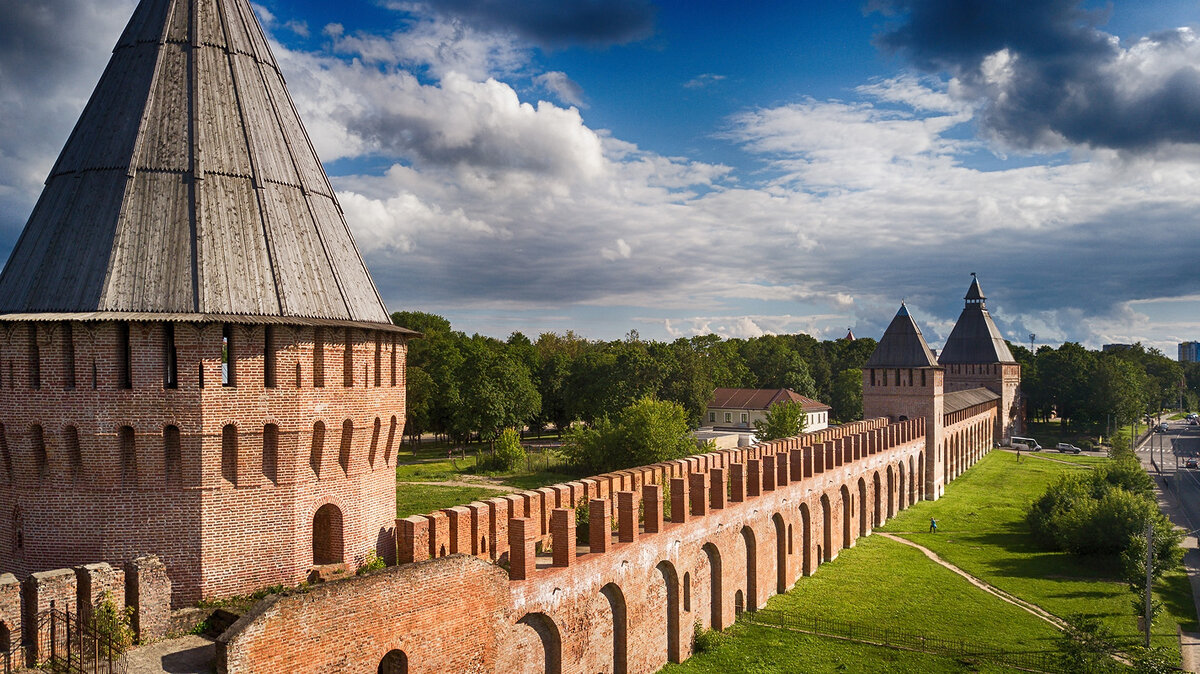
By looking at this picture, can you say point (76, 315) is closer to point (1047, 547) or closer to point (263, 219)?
point (263, 219)

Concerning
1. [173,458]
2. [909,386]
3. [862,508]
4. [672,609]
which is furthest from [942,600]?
[173,458]

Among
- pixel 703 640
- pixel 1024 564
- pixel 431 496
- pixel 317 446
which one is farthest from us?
pixel 431 496

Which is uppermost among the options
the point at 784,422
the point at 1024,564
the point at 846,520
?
the point at 784,422

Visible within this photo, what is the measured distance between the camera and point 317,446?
1534cm

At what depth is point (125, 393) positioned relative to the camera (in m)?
13.9

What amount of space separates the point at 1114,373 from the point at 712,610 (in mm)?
83245

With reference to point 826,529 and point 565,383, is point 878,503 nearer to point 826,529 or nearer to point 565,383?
point 826,529

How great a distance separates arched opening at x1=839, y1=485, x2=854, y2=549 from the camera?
37062mm

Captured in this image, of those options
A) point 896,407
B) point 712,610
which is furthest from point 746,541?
point 896,407

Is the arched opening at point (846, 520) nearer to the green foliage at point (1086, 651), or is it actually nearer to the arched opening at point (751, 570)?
the arched opening at point (751, 570)

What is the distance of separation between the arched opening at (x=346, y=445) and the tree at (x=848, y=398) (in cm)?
8100

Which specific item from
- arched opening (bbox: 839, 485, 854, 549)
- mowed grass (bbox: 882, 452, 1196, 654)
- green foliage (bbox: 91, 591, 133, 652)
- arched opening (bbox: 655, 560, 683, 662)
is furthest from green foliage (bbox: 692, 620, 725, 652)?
green foliage (bbox: 91, 591, 133, 652)

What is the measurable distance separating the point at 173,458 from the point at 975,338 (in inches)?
3380

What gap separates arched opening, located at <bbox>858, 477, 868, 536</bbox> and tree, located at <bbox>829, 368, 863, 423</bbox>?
51.5m
